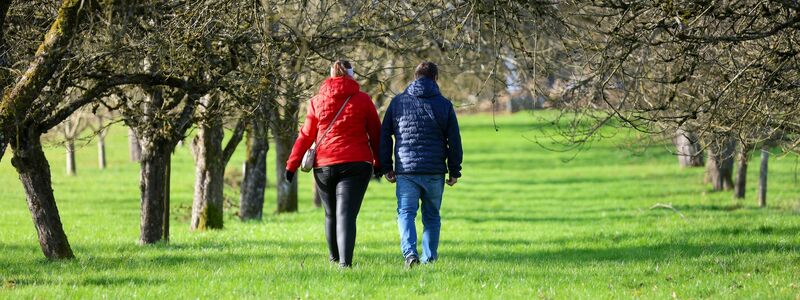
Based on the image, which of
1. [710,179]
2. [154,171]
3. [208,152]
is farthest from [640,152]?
[710,179]

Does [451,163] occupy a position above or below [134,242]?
above

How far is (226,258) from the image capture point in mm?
11406

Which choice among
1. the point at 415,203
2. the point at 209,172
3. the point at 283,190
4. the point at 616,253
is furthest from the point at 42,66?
the point at 283,190

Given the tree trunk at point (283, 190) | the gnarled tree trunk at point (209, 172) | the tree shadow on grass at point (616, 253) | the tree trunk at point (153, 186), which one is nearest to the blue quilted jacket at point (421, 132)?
the tree shadow on grass at point (616, 253)

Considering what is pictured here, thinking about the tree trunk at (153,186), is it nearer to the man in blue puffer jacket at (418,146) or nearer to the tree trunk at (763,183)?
the man in blue puffer jacket at (418,146)

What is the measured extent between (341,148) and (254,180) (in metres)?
11.3

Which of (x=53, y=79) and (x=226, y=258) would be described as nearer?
(x=53, y=79)

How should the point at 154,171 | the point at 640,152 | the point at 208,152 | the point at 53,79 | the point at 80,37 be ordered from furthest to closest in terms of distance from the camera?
the point at 640,152 < the point at 208,152 < the point at 154,171 < the point at 53,79 < the point at 80,37

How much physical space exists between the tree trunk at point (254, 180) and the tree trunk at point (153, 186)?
6.50m

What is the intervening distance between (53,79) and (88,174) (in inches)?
1282

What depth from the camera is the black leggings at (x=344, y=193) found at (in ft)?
32.2

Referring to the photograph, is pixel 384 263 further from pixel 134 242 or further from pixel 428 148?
pixel 134 242

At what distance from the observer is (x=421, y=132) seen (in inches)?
392

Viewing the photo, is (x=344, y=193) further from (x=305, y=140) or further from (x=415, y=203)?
(x=415, y=203)
